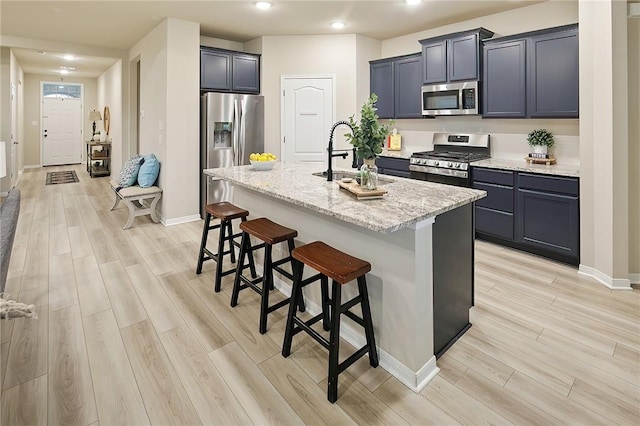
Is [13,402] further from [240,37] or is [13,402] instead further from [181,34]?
[240,37]

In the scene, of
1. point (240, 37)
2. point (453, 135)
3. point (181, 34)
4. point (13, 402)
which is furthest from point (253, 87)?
point (13, 402)

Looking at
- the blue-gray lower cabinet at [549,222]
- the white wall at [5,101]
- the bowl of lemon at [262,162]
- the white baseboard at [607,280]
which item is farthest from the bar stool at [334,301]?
the white wall at [5,101]

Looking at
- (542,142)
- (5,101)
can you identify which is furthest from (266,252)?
(5,101)

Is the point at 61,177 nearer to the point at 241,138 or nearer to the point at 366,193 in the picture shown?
the point at 241,138

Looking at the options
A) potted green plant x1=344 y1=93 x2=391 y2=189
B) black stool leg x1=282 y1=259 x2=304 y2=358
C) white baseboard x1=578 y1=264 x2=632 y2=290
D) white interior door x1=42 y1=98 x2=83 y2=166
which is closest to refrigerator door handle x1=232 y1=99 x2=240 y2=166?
potted green plant x1=344 y1=93 x2=391 y2=189

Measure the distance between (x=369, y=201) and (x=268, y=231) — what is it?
0.80 metres

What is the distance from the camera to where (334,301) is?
188 centimetres

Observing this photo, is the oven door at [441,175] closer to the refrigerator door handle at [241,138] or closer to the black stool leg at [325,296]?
the refrigerator door handle at [241,138]

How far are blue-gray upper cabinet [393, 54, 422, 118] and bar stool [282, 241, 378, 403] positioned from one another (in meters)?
3.66

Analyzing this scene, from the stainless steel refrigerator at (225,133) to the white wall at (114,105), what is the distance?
3390 mm

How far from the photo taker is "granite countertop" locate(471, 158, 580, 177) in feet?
11.6

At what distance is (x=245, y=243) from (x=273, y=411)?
134 centimetres

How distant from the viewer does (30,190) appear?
24.1ft

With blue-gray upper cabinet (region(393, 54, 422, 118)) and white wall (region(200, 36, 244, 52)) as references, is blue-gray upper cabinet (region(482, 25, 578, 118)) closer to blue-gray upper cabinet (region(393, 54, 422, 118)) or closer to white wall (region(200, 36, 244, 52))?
blue-gray upper cabinet (region(393, 54, 422, 118))
